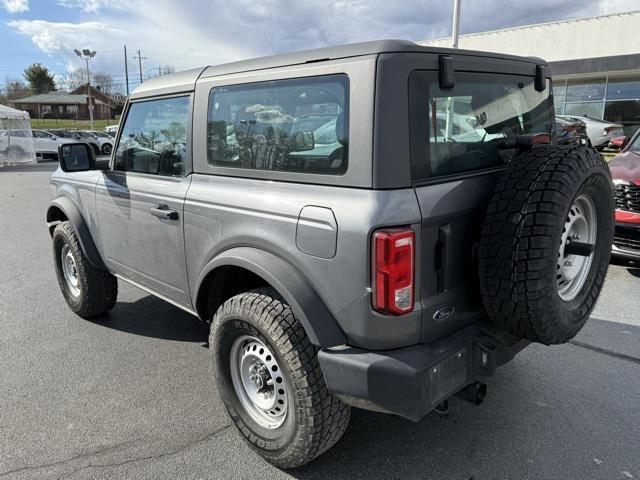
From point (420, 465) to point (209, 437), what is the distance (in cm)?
116

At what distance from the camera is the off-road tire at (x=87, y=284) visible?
422 cm

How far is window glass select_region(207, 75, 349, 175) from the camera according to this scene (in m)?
2.24

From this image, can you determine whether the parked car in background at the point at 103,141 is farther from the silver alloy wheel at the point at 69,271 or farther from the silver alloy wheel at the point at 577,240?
the silver alloy wheel at the point at 577,240

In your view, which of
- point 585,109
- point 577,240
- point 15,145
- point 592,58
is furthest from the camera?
point 15,145

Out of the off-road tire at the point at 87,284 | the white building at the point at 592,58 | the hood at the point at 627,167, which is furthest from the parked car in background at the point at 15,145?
the hood at the point at 627,167

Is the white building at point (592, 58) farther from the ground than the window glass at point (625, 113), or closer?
farther from the ground

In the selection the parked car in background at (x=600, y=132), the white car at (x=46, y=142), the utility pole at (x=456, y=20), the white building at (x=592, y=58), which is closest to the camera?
the utility pole at (x=456, y=20)

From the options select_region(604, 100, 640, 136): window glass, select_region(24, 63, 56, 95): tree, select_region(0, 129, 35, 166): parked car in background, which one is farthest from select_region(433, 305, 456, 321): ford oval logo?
select_region(24, 63, 56, 95): tree

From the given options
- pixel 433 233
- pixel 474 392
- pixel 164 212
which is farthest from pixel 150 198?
pixel 474 392

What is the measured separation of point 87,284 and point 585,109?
2235 cm

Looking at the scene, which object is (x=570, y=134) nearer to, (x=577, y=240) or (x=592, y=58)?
(x=577, y=240)

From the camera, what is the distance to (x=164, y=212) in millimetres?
3055

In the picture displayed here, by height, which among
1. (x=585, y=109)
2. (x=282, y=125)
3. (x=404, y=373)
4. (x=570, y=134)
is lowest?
(x=404, y=373)

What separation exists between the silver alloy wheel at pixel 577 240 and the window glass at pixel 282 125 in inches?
45.4
